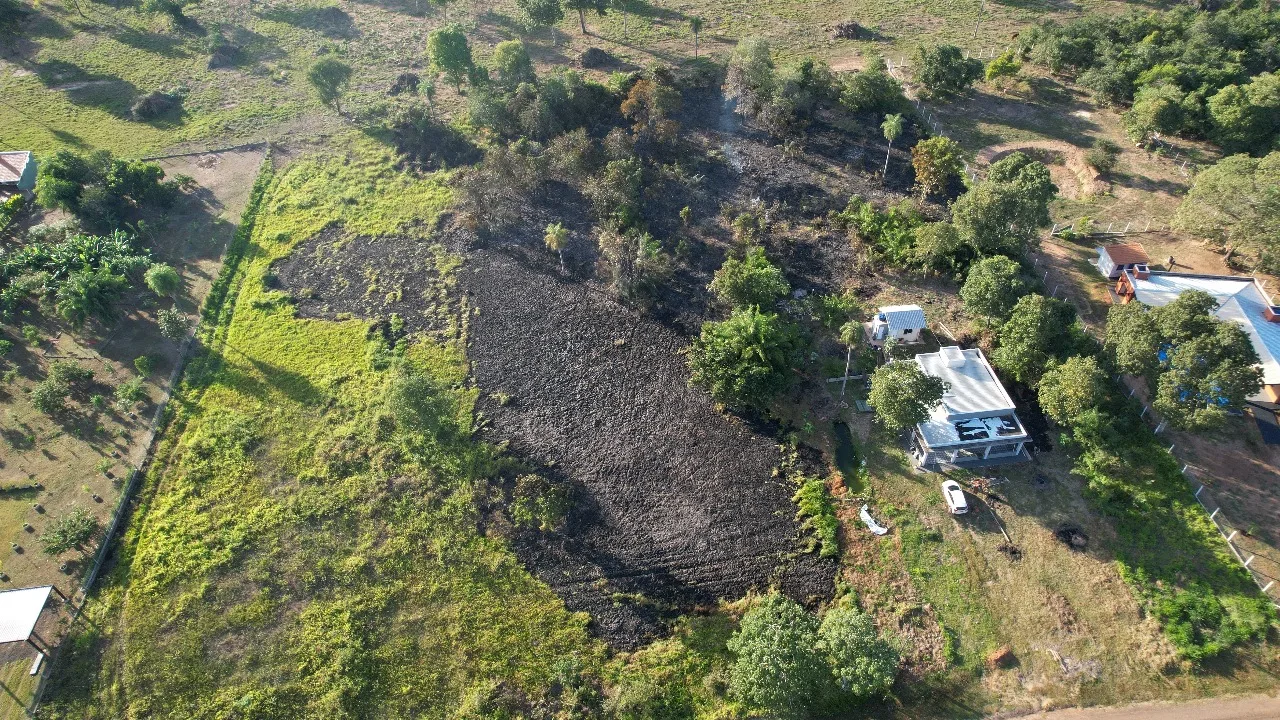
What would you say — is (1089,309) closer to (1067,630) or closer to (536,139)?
(1067,630)

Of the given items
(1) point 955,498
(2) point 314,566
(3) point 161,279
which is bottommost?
(2) point 314,566

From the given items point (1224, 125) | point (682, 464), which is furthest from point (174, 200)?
point (1224, 125)

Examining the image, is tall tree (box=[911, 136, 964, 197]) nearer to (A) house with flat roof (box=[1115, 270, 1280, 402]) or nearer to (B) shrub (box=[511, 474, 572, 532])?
(A) house with flat roof (box=[1115, 270, 1280, 402])

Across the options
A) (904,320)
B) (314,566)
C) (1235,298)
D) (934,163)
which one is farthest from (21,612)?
(1235,298)

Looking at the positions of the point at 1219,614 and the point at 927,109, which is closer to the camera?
the point at 1219,614

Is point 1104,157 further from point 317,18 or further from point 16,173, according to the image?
point 16,173
